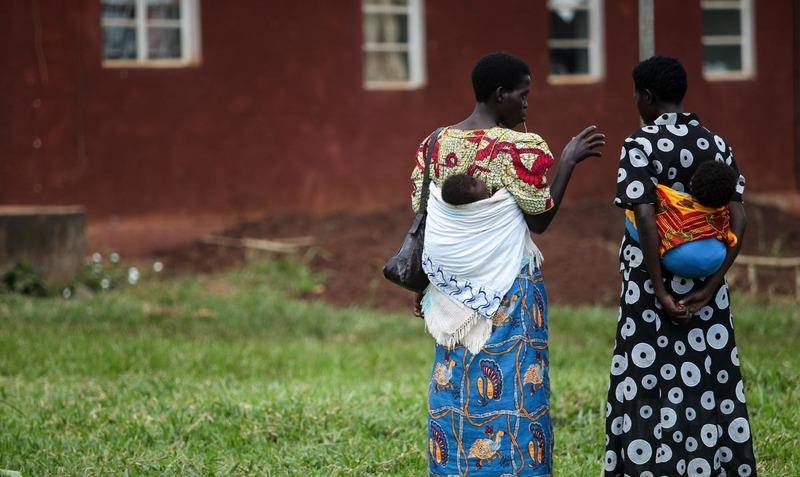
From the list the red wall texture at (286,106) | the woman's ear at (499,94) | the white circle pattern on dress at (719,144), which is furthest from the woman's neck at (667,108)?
the red wall texture at (286,106)

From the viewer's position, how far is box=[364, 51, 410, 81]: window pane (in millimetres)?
14234

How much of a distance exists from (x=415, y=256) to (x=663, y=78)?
1146mm

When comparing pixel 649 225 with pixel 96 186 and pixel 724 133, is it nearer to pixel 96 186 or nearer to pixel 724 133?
pixel 96 186

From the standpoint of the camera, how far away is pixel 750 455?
4363 mm

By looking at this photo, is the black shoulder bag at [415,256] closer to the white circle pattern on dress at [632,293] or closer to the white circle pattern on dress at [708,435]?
the white circle pattern on dress at [632,293]

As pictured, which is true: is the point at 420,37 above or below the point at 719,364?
above

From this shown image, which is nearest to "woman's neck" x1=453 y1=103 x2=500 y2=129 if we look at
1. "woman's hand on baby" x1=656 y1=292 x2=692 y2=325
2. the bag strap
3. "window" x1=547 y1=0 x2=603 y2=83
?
the bag strap

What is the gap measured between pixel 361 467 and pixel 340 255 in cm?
704

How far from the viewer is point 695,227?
170 inches

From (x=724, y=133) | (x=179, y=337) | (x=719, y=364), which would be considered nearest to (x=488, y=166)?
(x=719, y=364)

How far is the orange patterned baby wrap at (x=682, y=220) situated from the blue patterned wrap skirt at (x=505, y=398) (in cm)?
50

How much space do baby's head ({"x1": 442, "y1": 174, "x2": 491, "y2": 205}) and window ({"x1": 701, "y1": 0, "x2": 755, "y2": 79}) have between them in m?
12.2

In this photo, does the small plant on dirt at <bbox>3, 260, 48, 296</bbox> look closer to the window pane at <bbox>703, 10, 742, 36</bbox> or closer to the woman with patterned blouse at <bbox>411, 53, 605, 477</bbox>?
the woman with patterned blouse at <bbox>411, 53, 605, 477</bbox>

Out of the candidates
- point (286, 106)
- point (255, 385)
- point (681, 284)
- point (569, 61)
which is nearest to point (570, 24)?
point (569, 61)
